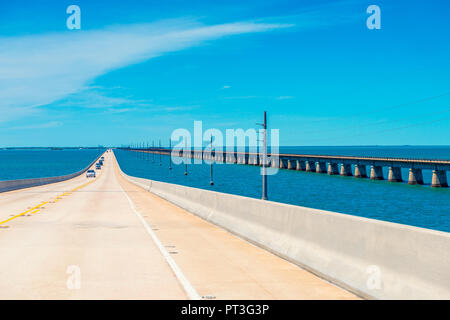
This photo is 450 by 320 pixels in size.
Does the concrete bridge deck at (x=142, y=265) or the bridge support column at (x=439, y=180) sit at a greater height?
the concrete bridge deck at (x=142, y=265)

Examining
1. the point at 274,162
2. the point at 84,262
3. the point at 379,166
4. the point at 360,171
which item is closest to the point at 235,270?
the point at 84,262

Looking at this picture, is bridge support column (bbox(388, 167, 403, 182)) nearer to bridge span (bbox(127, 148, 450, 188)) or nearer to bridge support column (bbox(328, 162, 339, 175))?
bridge span (bbox(127, 148, 450, 188))

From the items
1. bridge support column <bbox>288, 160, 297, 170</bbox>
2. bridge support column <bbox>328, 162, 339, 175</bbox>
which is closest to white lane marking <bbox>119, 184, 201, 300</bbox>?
bridge support column <bbox>328, 162, 339, 175</bbox>

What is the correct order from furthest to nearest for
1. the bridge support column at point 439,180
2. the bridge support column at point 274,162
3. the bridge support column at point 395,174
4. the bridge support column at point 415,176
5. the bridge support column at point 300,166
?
the bridge support column at point 274,162, the bridge support column at point 300,166, the bridge support column at point 395,174, the bridge support column at point 415,176, the bridge support column at point 439,180

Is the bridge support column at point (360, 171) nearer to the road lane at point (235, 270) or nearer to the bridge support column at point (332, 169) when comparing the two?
the bridge support column at point (332, 169)

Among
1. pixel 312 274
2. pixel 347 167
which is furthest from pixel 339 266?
pixel 347 167

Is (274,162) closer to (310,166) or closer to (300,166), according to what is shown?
(300,166)

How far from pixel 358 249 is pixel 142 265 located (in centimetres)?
436

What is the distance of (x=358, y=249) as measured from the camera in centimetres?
852

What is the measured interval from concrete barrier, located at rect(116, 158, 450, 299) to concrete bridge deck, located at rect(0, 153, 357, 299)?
33cm

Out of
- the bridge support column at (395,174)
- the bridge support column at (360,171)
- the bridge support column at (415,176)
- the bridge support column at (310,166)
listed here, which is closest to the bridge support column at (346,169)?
the bridge support column at (360,171)

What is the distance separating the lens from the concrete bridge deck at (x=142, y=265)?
26.8ft

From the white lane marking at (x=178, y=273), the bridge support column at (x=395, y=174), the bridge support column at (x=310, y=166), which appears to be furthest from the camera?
the bridge support column at (x=310, y=166)

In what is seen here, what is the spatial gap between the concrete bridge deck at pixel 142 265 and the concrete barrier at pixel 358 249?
0.33 metres
